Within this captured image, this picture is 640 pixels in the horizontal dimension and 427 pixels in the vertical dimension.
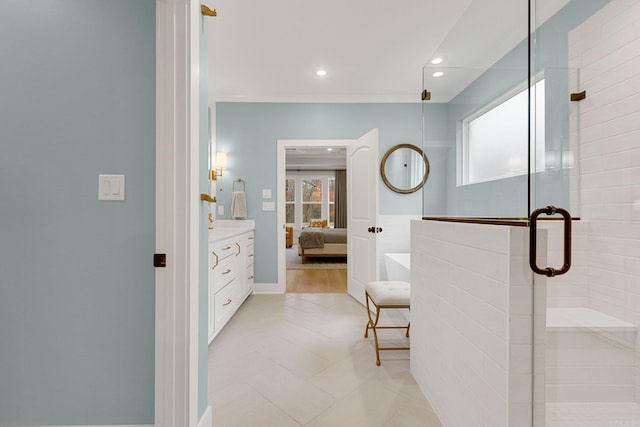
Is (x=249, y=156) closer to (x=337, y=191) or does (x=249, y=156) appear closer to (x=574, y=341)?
(x=574, y=341)

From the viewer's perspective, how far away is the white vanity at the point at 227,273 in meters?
2.35

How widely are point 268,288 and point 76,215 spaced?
292cm

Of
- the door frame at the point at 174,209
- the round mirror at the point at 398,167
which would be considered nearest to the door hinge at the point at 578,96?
the door frame at the point at 174,209

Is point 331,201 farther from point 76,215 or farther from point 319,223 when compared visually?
point 76,215

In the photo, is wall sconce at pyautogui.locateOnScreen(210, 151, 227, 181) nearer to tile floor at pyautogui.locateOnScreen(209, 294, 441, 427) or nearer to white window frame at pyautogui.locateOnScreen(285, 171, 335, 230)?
tile floor at pyautogui.locateOnScreen(209, 294, 441, 427)

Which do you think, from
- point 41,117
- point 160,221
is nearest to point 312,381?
point 160,221

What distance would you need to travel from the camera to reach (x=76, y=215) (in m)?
1.26

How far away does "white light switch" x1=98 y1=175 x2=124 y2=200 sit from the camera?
49.5 inches

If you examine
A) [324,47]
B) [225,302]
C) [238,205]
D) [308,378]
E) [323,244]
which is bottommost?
[308,378]

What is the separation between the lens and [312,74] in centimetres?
343

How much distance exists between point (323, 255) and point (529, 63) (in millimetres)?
5477

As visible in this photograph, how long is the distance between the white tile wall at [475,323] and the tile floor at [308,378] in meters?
0.22

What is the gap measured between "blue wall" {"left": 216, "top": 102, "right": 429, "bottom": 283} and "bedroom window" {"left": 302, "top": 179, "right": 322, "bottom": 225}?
527 centimetres

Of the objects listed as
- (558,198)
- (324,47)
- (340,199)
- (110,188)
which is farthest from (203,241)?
(340,199)
